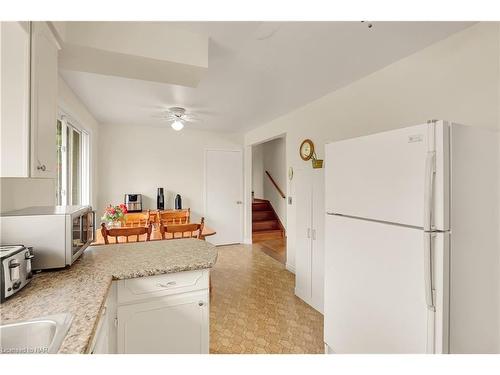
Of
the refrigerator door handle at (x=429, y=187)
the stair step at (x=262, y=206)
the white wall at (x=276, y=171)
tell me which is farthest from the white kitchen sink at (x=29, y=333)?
the stair step at (x=262, y=206)

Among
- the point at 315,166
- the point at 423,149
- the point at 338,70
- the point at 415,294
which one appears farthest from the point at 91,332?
the point at 338,70

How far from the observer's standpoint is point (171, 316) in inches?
53.0

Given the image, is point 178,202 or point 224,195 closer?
point 178,202

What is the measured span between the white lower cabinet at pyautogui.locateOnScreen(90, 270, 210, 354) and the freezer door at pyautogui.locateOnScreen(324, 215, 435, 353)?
927 mm

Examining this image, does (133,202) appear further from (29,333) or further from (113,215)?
(29,333)

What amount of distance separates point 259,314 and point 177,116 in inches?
112

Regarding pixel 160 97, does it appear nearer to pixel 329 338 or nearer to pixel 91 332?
pixel 91 332

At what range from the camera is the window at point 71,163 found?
8.61 ft

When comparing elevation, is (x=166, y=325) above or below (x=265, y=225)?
above

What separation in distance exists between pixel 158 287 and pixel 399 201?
136 cm

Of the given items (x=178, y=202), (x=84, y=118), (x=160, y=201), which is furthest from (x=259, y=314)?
(x=84, y=118)

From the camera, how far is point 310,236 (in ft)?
8.82

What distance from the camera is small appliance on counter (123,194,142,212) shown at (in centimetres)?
413

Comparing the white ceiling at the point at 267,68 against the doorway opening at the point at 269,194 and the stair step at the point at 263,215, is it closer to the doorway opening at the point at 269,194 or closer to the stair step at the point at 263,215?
the doorway opening at the point at 269,194
